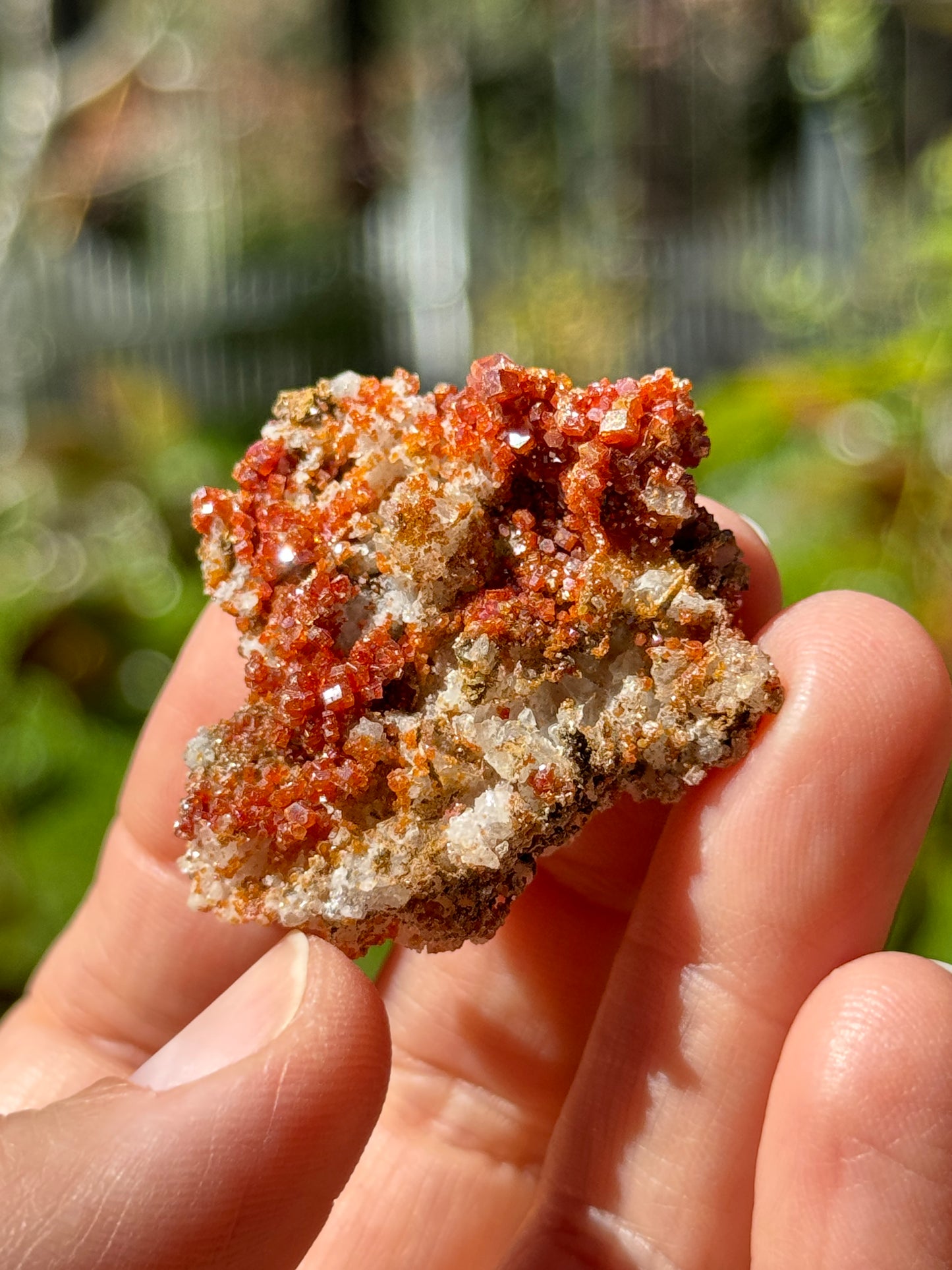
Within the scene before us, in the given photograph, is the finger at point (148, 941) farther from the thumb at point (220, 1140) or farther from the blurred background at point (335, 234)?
the blurred background at point (335, 234)

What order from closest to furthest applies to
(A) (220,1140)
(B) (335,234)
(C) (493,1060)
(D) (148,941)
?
(A) (220,1140), (C) (493,1060), (D) (148,941), (B) (335,234)

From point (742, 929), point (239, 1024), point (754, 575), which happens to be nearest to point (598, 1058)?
point (742, 929)

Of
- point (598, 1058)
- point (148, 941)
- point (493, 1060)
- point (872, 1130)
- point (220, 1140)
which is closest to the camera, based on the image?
point (220, 1140)

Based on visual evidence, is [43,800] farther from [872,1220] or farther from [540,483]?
[872,1220]

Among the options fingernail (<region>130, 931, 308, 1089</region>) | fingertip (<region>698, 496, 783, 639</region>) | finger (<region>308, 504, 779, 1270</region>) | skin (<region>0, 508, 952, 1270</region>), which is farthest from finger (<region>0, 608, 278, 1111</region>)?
fingertip (<region>698, 496, 783, 639</region>)

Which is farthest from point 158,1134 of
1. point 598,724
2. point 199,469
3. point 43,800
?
point 199,469

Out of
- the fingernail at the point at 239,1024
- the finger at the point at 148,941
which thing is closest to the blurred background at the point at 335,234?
the finger at the point at 148,941

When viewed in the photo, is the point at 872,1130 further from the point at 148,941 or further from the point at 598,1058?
the point at 148,941
